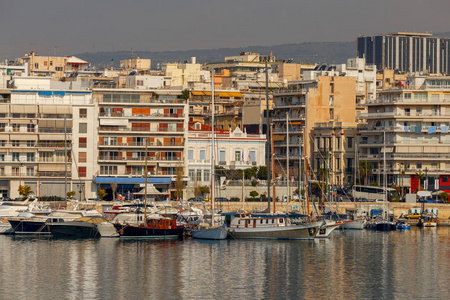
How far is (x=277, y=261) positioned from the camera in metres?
70.4

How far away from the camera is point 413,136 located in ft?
389

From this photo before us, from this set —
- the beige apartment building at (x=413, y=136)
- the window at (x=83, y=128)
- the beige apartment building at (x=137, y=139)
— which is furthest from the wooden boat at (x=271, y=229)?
the beige apartment building at (x=413, y=136)

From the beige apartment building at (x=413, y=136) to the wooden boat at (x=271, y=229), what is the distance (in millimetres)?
34448

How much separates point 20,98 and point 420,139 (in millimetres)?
43282

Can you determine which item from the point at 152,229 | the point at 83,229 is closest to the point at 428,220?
the point at 152,229

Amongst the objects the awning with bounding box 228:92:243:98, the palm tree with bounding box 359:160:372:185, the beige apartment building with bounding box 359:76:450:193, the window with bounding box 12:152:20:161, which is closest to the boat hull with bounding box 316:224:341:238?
the beige apartment building with bounding box 359:76:450:193

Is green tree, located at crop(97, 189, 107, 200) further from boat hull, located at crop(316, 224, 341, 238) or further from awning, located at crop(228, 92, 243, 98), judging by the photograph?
awning, located at crop(228, 92, 243, 98)

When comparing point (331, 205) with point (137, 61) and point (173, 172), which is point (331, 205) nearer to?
point (173, 172)

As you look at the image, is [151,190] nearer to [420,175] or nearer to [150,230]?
[150,230]

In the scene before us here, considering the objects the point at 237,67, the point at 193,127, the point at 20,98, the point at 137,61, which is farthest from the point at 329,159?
the point at 137,61

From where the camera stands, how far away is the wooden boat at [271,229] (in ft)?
273

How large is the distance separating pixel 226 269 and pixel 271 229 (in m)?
17.6

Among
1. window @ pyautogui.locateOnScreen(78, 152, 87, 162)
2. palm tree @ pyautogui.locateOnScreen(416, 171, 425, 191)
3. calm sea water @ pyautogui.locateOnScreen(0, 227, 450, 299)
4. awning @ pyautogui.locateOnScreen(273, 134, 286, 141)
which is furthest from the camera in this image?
awning @ pyautogui.locateOnScreen(273, 134, 286, 141)

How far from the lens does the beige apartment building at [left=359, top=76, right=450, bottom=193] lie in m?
117
